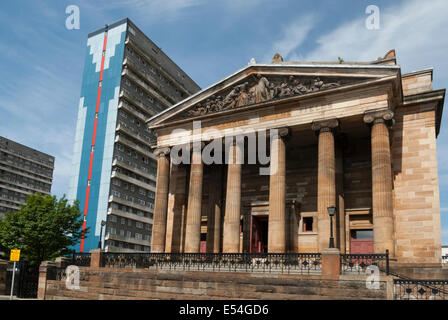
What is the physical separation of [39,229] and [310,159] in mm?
27355

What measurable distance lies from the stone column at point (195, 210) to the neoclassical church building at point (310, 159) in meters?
0.08

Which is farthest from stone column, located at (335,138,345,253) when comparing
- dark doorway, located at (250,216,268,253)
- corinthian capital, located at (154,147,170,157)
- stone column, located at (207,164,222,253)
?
corinthian capital, located at (154,147,170,157)

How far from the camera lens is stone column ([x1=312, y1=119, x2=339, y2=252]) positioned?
975 inches

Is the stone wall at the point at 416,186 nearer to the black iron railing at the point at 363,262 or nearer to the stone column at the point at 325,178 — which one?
the stone column at the point at 325,178

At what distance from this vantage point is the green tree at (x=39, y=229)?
4084cm

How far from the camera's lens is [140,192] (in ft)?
237

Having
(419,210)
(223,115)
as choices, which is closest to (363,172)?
(419,210)

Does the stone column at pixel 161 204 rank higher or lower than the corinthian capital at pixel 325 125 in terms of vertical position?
lower

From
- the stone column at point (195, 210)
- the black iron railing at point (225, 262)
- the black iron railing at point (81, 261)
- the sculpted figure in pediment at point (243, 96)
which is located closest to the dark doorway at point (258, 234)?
the stone column at point (195, 210)

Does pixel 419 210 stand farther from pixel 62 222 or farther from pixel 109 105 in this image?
pixel 109 105

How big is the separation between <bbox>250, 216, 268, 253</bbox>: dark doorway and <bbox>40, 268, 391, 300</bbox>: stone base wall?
10987mm

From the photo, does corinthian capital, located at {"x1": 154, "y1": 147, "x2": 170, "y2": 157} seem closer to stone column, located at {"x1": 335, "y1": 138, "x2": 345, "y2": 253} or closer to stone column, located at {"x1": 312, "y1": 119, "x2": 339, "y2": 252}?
stone column, located at {"x1": 312, "y1": 119, "x2": 339, "y2": 252}

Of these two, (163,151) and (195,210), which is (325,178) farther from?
(163,151)

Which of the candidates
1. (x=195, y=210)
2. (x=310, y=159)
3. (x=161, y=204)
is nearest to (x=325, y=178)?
(x=310, y=159)
